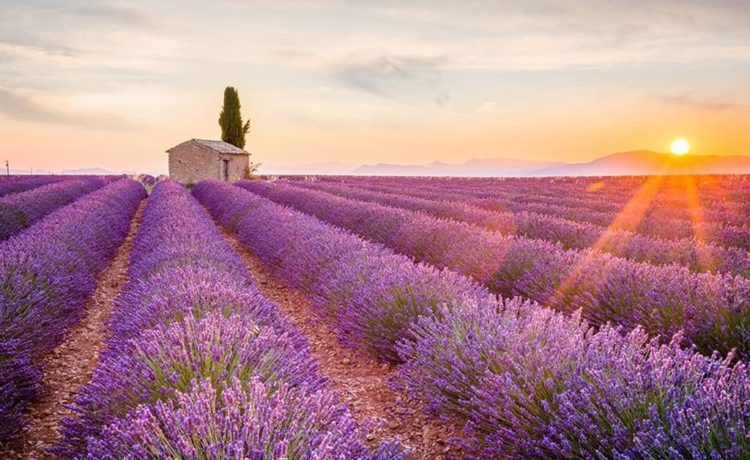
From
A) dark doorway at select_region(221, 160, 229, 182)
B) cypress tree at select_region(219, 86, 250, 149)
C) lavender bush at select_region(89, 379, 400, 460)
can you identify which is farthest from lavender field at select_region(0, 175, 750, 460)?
cypress tree at select_region(219, 86, 250, 149)

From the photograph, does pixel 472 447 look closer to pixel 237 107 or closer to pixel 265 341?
pixel 265 341

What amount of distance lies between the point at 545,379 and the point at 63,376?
3456 mm

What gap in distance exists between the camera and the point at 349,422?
1825 millimetres

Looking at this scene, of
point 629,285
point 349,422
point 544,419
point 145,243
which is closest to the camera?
point 349,422

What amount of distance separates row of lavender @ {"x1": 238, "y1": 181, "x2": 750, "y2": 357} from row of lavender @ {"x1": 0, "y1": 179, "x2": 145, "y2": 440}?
3.45 metres

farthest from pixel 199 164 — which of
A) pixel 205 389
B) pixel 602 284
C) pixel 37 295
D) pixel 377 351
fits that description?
pixel 205 389

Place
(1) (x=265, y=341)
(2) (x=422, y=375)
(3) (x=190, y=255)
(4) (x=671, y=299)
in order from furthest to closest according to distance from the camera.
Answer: (3) (x=190, y=255)
(4) (x=671, y=299)
(2) (x=422, y=375)
(1) (x=265, y=341)

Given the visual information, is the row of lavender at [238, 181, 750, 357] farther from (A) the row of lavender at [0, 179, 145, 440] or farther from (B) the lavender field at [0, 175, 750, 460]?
(A) the row of lavender at [0, 179, 145, 440]

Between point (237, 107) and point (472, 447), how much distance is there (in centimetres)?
4106

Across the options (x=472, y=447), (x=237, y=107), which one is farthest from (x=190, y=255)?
(x=237, y=107)

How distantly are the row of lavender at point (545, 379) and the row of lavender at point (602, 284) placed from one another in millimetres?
585

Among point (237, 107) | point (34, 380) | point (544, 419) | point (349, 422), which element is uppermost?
point (237, 107)

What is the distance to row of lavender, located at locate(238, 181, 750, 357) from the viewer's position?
347cm

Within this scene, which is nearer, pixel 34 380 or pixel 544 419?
pixel 544 419
